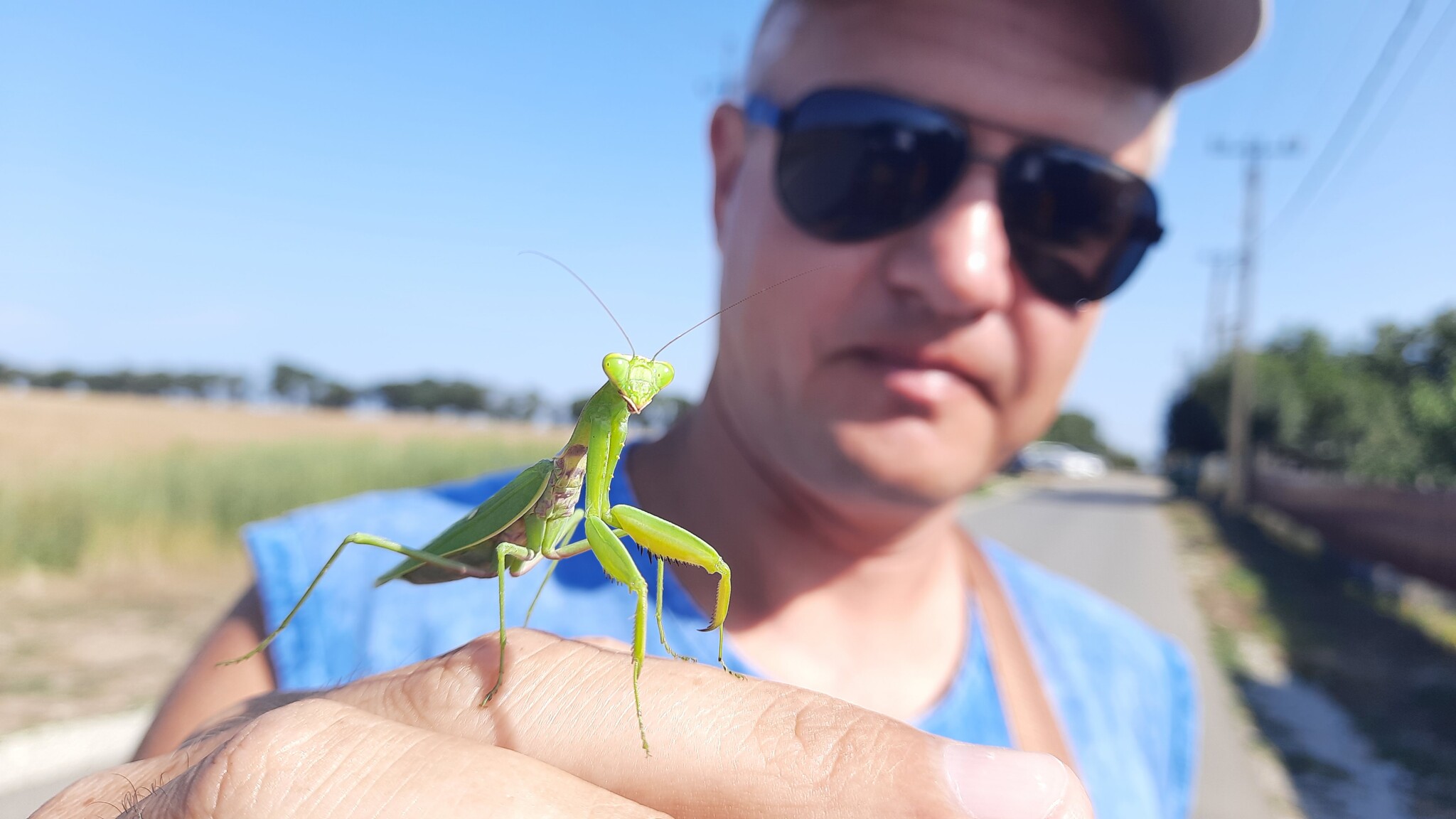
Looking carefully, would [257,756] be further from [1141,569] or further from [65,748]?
[1141,569]

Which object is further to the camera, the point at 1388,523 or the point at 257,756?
the point at 1388,523

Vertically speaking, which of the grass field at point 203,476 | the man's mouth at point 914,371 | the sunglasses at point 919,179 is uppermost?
the sunglasses at point 919,179

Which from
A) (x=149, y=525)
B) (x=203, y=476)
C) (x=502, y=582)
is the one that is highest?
(x=502, y=582)

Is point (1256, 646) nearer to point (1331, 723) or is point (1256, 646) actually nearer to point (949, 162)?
point (1331, 723)

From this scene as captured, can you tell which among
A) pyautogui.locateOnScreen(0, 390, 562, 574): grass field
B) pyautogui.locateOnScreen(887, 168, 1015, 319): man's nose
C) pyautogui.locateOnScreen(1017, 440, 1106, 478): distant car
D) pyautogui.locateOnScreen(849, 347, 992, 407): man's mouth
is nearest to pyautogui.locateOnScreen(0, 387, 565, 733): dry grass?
pyautogui.locateOnScreen(0, 390, 562, 574): grass field

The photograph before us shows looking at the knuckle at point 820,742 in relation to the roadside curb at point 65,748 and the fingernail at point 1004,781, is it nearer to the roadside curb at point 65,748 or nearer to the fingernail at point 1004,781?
the fingernail at point 1004,781

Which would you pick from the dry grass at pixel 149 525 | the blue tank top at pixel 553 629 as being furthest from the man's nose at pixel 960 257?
the dry grass at pixel 149 525

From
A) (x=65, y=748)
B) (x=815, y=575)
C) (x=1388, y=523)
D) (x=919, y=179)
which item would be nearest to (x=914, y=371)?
(x=919, y=179)
